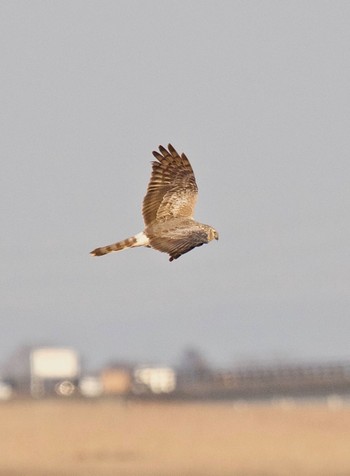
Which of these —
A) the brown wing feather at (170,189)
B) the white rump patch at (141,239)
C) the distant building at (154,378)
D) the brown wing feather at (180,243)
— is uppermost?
the distant building at (154,378)

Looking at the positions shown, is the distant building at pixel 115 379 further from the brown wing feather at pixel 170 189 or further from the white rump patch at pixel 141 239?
the white rump patch at pixel 141 239

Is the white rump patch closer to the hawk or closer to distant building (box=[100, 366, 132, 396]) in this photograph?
the hawk

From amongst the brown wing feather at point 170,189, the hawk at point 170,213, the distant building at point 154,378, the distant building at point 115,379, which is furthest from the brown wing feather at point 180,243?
the distant building at point 115,379

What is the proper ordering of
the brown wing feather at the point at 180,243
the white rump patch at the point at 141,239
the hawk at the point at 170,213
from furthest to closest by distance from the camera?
1. the white rump patch at the point at 141,239
2. the hawk at the point at 170,213
3. the brown wing feather at the point at 180,243

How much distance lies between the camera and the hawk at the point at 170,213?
15945 millimetres

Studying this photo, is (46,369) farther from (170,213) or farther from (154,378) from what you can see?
(170,213)

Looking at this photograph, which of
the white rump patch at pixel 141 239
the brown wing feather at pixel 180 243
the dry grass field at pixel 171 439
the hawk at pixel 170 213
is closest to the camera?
the brown wing feather at pixel 180 243

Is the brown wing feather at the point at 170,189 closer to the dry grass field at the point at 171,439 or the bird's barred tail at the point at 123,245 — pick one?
the bird's barred tail at the point at 123,245

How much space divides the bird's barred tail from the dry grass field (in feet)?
146

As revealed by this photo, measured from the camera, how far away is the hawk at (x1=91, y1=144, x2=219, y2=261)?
15945 mm

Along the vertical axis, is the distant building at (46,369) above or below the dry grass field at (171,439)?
above

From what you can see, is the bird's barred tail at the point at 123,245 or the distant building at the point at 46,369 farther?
the distant building at the point at 46,369

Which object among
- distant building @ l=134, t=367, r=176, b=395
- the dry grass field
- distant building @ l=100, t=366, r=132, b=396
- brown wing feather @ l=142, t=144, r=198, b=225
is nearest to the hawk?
brown wing feather @ l=142, t=144, r=198, b=225

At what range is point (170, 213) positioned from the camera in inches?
705
